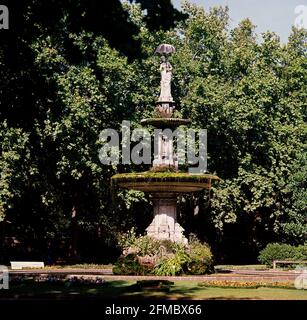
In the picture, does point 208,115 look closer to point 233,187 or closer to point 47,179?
point 233,187

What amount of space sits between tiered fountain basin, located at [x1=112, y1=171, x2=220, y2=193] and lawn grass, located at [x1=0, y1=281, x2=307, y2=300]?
16.8 feet

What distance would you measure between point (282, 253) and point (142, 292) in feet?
51.5

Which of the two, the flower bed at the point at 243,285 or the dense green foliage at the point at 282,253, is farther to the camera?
the dense green foliage at the point at 282,253

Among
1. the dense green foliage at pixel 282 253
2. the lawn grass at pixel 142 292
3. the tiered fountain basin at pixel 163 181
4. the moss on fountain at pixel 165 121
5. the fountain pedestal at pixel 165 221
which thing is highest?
the moss on fountain at pixel 165 121

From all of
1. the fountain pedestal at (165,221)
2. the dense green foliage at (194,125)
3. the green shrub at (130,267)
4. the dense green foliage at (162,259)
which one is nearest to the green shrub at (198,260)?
the dense green foliage at (162,259)

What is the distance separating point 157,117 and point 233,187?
10314 mm

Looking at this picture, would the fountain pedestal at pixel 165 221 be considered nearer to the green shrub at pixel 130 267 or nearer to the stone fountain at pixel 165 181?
the stone fountain at pixel 165 181

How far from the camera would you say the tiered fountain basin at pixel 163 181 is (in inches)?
917

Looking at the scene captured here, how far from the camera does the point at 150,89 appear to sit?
3619 centimetres

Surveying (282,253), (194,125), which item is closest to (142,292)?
(282,253)

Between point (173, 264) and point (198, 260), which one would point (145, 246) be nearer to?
point (173, 264)

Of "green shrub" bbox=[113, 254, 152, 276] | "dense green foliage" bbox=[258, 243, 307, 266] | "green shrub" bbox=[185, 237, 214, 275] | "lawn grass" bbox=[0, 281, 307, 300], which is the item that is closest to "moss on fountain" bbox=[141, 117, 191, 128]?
"green shrub" bbox=[185, 237, 214, 275]

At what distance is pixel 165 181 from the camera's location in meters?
23.3

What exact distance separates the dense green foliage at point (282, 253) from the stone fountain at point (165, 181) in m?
7.19
